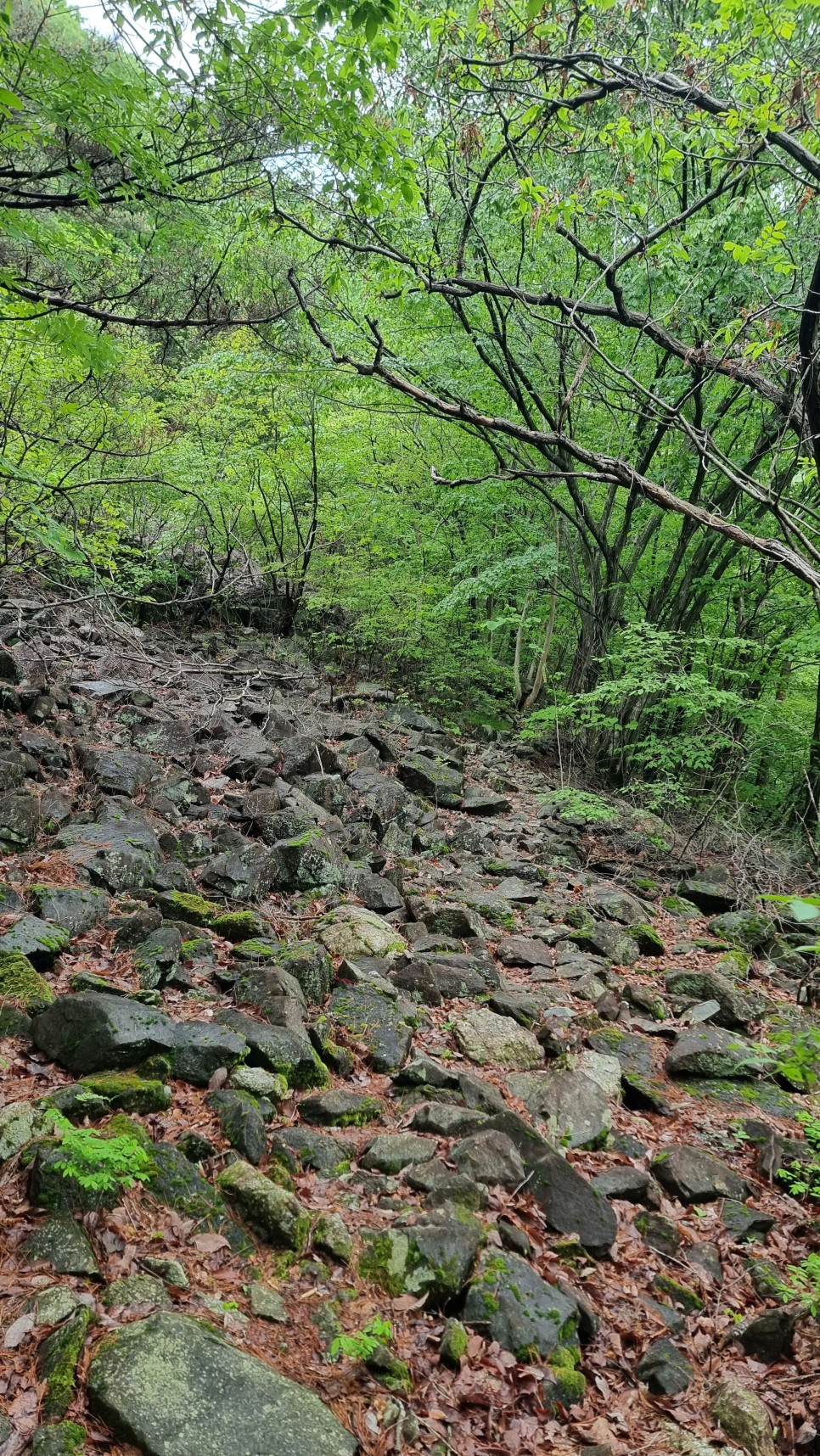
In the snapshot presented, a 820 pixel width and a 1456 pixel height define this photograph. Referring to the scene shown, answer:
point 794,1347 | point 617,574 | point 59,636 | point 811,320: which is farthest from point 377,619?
point 794,1347

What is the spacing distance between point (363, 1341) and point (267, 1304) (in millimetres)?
385

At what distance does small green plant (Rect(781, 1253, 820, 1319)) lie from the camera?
11.4 ft

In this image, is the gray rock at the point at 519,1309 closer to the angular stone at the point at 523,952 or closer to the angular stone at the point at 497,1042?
the angular stone at the point at 497,1042

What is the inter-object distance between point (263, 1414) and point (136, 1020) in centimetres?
188

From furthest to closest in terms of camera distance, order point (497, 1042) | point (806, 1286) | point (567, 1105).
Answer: point (497, 1042) < point (567, 1105) < point (806, 1286)

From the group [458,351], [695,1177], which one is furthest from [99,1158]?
[458,351]

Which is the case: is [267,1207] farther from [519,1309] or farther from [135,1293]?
[519,1309]

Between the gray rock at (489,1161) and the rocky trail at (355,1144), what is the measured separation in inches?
1.0

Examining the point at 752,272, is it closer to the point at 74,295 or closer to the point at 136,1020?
the point at 74,295

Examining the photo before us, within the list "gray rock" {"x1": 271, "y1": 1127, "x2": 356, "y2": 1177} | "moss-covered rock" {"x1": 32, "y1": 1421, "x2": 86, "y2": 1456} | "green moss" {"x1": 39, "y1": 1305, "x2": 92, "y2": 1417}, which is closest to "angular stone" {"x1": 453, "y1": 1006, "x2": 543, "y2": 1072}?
"gray rock" {"x1": 271, "y1": 1127, "x2": 356, "y2": 1177}

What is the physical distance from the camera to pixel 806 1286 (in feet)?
11.9

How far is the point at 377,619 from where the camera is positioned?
14.9 meters

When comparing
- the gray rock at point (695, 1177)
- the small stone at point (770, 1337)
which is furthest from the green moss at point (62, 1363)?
the gray rock at point (695, 1177)

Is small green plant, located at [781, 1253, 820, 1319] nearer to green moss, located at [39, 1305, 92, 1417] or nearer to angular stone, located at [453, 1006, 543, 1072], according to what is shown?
angular stone, located at [453, 1006, 543, 1072]
